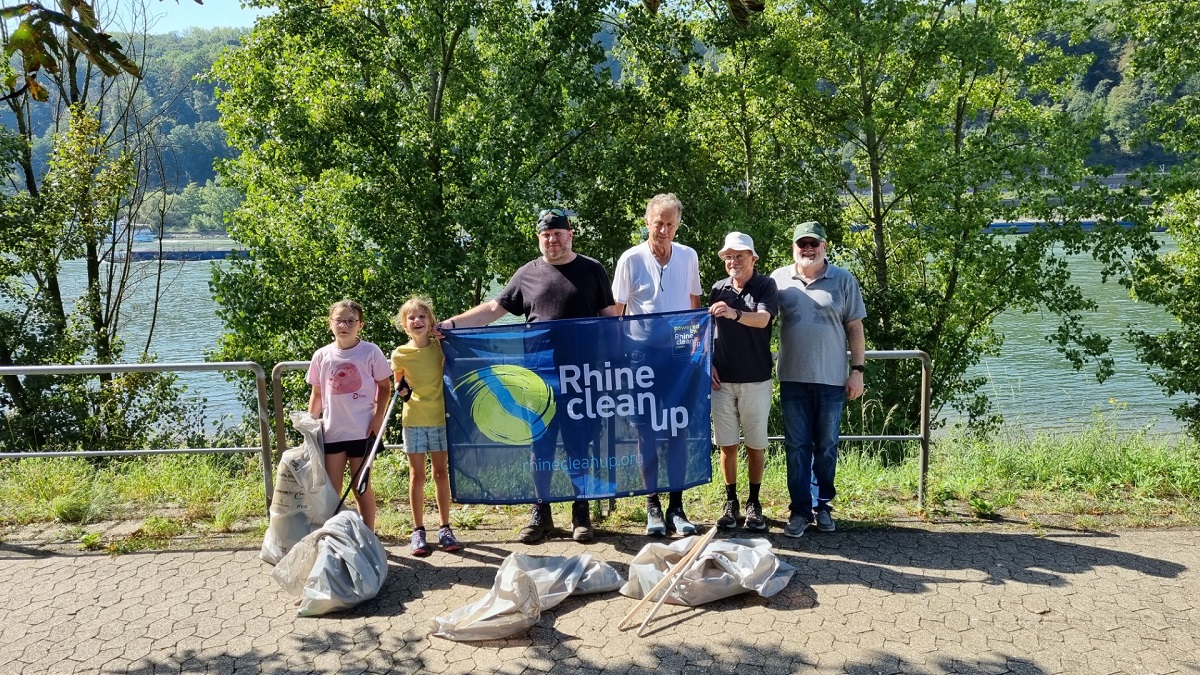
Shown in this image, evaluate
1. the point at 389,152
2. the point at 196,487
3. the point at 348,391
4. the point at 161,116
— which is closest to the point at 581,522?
the point at 348,391

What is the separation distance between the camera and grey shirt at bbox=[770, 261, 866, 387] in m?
5.44

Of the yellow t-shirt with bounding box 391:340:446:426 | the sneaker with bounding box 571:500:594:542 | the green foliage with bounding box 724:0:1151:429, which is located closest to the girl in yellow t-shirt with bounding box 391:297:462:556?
the yellow t-shirt with bounding box 391:340:446:426

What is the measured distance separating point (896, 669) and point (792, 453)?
1.82 m

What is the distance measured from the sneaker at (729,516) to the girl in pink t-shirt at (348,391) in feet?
7.06

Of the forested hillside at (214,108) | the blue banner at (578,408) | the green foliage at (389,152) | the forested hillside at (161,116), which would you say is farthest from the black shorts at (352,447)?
the forested hillside at (161,116)

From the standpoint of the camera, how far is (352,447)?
17.9ft

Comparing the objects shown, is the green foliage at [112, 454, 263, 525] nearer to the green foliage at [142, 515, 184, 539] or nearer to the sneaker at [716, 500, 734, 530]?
the green foliage at [142, 515, 184, 539]

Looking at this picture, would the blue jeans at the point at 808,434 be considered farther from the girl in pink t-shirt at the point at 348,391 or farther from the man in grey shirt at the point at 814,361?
the girl in pink t-shirt at the point at 348,391

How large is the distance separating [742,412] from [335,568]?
8.17ft

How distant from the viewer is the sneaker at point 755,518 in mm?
5629

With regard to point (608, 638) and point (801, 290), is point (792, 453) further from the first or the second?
point (608, 638)

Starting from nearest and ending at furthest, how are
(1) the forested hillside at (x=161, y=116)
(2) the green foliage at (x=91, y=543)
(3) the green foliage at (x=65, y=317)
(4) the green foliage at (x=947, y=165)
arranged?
(2) the green foliage at (x=91, y=543)
(3) the green foliage at (x=65, y=317)
(4) the green foliage at (x=947, y=165)
(1) the forested hillside at (x=161, y=116)

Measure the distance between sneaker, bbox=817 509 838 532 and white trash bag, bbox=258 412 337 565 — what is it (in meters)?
2.94

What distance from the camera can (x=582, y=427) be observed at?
5523 mm
